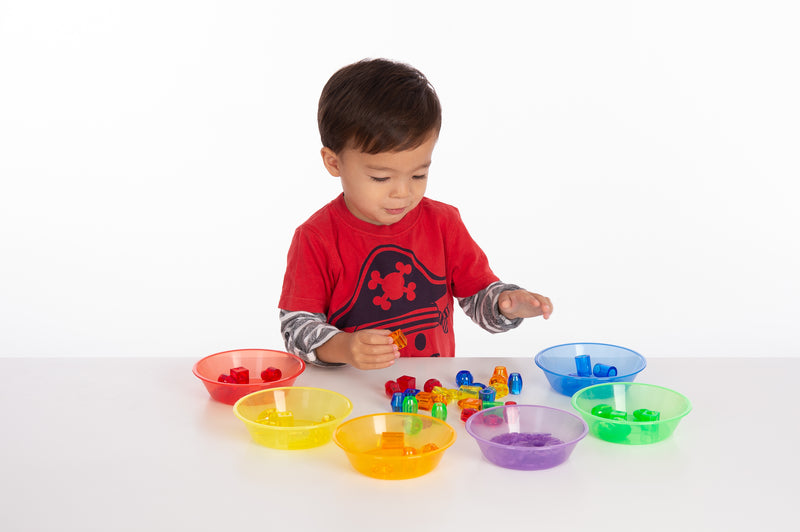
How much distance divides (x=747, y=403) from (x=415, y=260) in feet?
2.06

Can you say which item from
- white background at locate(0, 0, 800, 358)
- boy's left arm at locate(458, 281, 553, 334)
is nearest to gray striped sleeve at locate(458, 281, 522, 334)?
boy's left arm at locate(458, 281, 553, 334)

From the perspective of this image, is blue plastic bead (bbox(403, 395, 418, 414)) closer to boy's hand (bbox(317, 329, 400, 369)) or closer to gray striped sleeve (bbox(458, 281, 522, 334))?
boy's hand (bbox(317, 329, 400, 369))

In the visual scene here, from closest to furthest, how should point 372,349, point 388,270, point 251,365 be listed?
1. point 372,349
2. point 251,365
3. point 388,270

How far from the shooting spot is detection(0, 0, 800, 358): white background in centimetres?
354

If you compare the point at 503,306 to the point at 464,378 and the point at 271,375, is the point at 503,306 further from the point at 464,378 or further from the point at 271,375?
the point at 271,375

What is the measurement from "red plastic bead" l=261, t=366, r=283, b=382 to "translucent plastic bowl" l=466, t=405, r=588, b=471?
0.34 metres

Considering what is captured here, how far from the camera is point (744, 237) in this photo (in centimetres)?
369

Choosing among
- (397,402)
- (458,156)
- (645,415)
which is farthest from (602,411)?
Answer: (458,156)

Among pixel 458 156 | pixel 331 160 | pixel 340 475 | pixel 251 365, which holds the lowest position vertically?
pixel 340 475

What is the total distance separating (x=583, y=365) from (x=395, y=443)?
37cm

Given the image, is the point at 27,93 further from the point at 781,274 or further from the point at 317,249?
the point at 781,274

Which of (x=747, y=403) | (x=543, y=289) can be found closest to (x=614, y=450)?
(x=747, y=403)

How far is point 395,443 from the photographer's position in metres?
1.02

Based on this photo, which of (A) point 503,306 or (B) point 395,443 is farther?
(A) point 503,306
